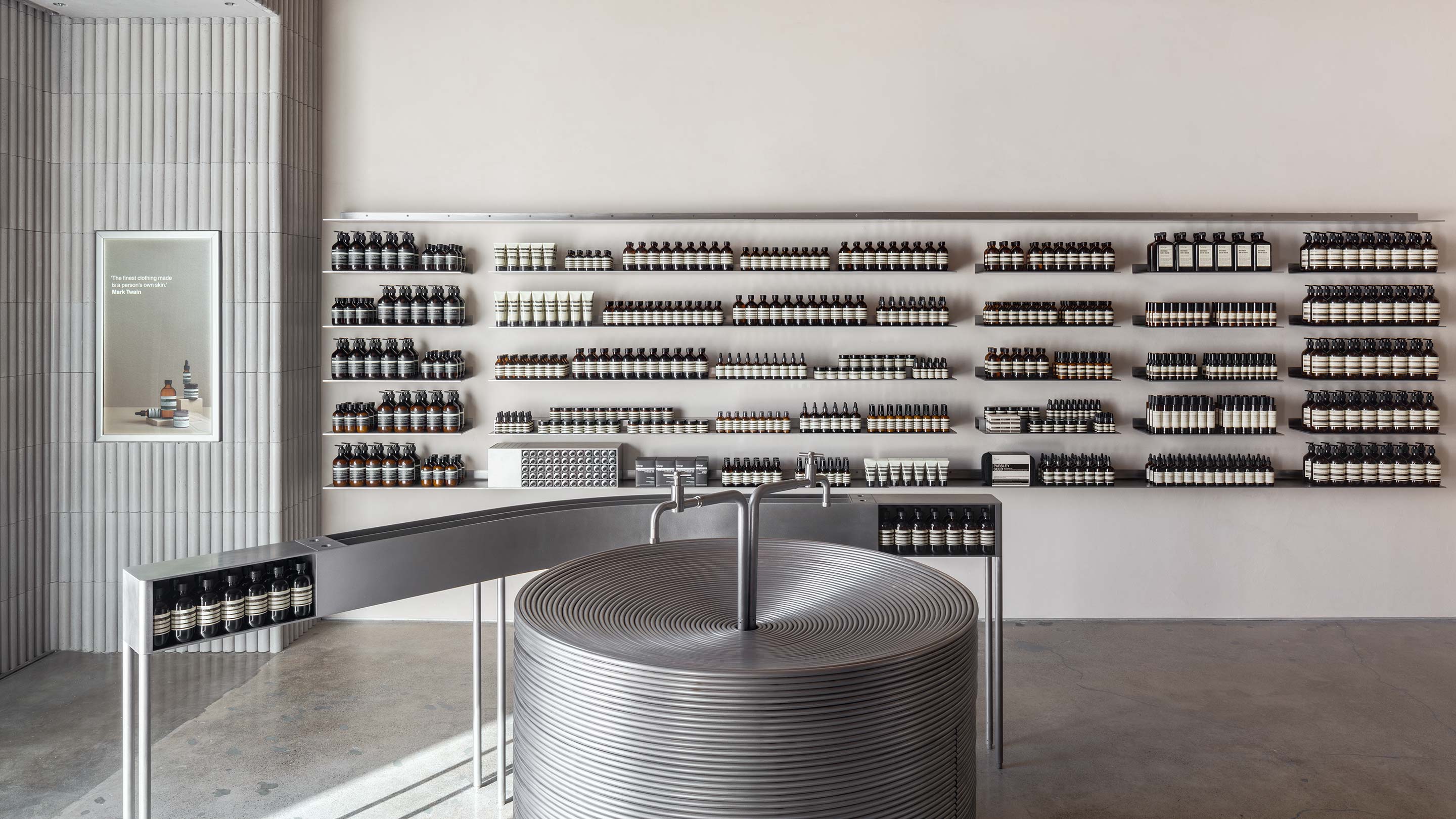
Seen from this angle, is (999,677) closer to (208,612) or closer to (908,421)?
(908,421)

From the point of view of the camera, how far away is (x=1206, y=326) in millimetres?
5707

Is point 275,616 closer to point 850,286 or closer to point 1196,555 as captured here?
point 850,286

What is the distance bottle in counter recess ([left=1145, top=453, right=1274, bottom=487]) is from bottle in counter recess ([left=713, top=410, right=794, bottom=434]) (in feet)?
7.19

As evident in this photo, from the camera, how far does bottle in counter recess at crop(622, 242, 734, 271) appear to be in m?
5.70

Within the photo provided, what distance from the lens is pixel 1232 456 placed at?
5844 mm

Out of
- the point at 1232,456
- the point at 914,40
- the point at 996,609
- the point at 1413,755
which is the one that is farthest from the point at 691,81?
the point at 1413,755

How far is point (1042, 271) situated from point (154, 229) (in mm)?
5021

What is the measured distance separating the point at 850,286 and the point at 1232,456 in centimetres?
252

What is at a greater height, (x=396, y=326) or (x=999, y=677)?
(x=396, y=326)

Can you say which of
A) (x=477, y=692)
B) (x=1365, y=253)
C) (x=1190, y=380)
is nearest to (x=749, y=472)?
(x=477, y=692)

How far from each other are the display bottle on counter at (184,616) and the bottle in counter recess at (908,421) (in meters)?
3.79

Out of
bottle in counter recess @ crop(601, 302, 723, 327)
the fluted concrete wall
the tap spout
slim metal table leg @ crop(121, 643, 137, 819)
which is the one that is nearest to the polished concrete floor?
the fluted concrete wall

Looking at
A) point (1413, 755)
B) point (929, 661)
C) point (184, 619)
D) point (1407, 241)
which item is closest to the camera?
point (929, 661)

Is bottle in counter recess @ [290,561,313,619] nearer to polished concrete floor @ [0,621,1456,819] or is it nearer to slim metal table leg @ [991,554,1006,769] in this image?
polished concrete floor @ [0,621,1456,819]
